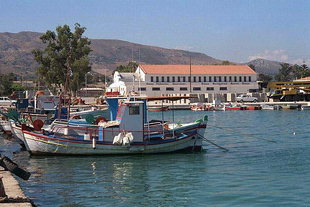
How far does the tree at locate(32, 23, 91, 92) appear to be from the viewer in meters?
95.9

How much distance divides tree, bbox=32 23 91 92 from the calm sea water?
62081mm

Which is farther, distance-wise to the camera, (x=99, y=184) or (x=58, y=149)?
(x=58, y=149)

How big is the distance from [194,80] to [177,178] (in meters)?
95.4

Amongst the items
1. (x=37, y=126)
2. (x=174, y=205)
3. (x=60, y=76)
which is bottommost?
(x=174, y=205)

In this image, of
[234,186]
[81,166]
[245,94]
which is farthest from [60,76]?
[234,186]

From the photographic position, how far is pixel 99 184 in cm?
2236

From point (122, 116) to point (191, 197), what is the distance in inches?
442

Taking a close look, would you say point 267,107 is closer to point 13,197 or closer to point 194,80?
point 194,80

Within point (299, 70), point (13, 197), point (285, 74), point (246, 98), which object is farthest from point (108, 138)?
point (285, 74)

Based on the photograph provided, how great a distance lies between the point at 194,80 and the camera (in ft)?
388

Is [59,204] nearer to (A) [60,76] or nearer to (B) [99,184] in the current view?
(B) [99,184]

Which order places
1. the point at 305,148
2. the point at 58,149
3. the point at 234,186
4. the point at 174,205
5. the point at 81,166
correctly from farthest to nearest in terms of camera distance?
the point at 305,148 < the point at 58,149 < the point at 81,166 < the point at 234,186 < the point at 174,205

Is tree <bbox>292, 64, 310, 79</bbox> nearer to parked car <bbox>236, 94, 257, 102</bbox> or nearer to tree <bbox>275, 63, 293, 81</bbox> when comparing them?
tree <bbox>275, 63, 293, 81</bbox>

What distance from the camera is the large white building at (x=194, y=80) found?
115000 millimetres
